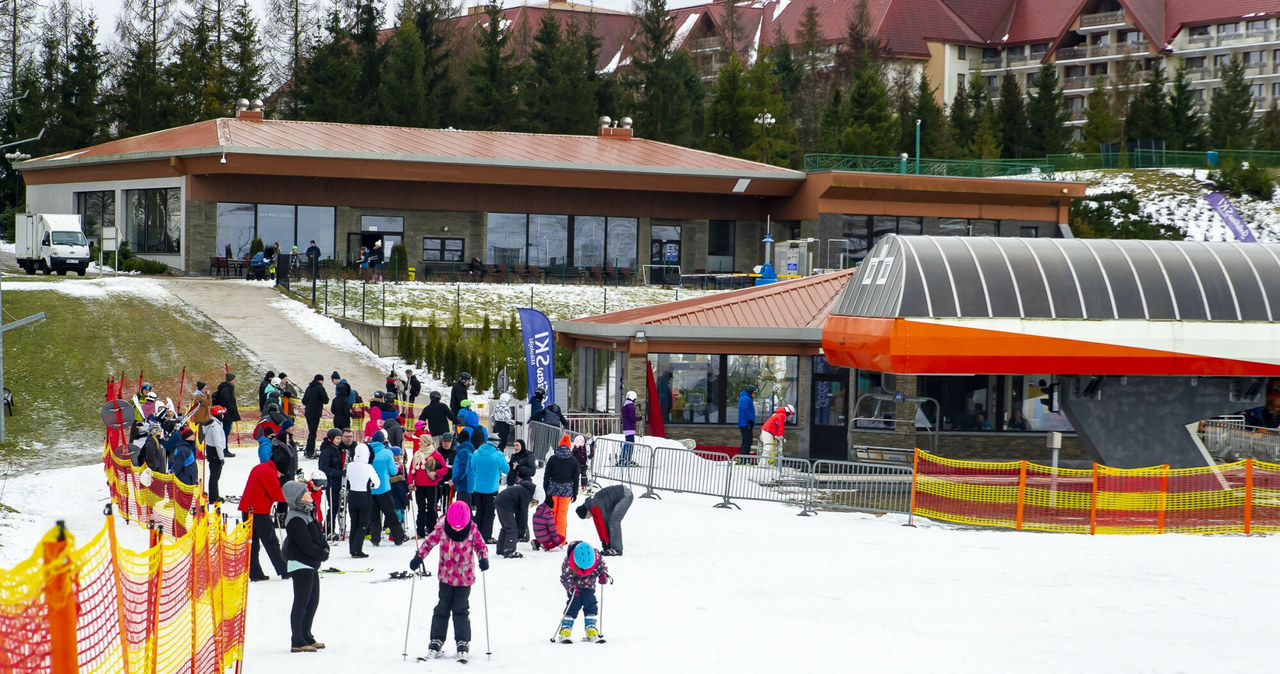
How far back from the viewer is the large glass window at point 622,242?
48.2 meters

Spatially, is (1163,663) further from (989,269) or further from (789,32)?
(789,32)

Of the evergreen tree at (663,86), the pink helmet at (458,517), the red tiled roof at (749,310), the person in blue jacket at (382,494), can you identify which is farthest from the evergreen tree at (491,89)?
the pink helmet at (458,517)

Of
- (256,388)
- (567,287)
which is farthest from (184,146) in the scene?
(256,388)

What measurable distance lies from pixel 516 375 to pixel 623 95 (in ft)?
119

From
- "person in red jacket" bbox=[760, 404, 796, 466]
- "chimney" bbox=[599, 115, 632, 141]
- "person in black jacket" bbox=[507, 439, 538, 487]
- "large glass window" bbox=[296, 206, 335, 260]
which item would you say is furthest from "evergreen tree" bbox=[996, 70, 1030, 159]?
"person in black jacket" bbox=[507, 439, 538, 487]

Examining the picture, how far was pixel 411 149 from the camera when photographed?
45.7 meters

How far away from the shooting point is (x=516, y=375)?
105 feet

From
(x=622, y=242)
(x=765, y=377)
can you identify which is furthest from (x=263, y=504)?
(x=622, y=242)

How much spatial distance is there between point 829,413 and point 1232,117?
48786mm

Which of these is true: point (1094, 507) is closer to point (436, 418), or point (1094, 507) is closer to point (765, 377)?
point (765, 377)

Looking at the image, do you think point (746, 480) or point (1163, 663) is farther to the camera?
point (746, 480)

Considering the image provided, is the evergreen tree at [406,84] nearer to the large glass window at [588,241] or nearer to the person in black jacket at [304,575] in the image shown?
the large glass window at [588,241]

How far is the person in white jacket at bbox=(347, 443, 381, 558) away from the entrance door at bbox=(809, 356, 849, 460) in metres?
13.2

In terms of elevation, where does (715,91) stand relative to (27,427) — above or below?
above
